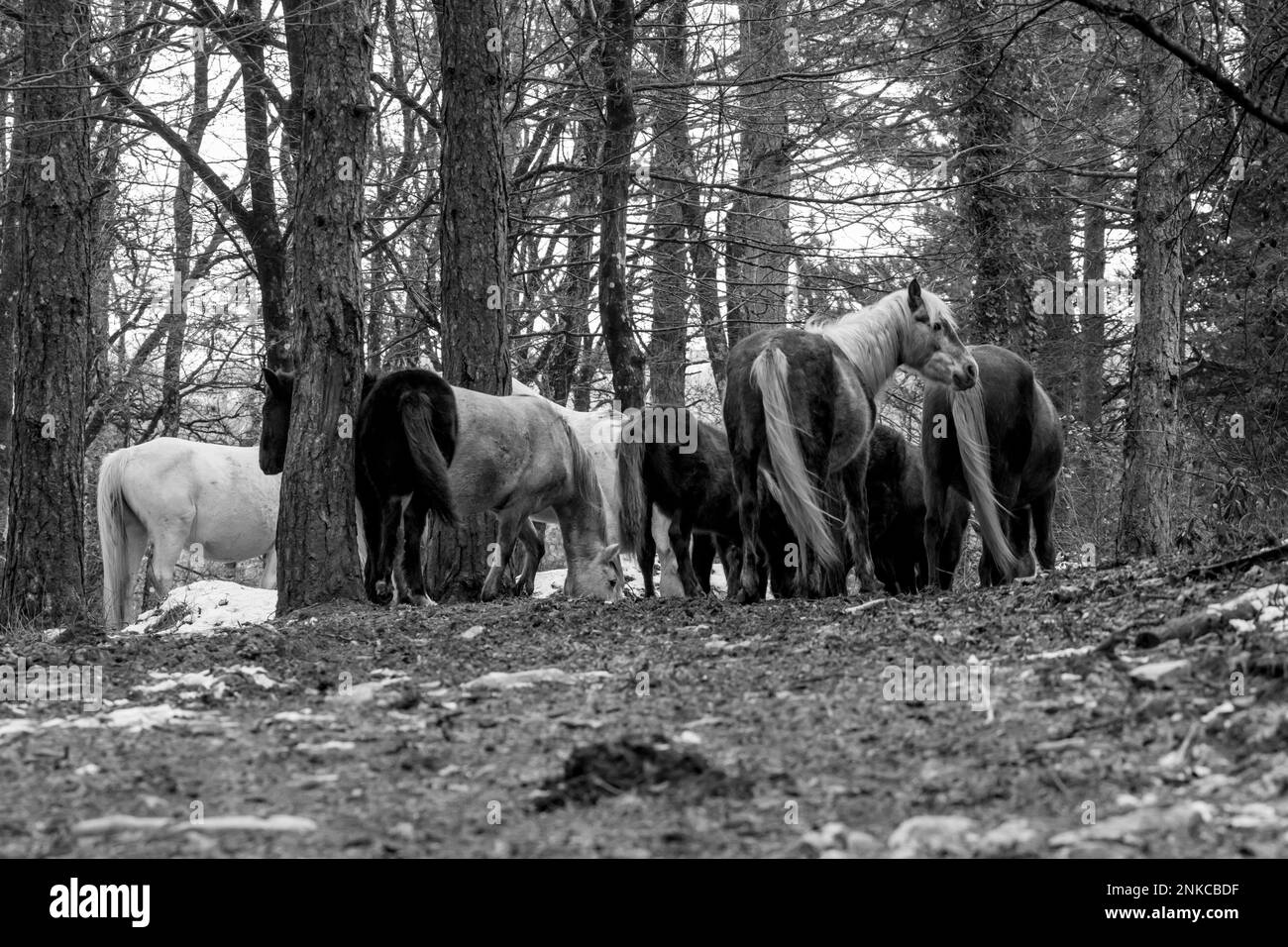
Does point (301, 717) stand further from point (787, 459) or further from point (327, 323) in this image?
point (327, 323)

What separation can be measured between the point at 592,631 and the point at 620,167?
307 inches

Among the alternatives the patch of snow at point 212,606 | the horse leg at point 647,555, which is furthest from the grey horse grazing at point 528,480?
the patch of snow at point 212,606

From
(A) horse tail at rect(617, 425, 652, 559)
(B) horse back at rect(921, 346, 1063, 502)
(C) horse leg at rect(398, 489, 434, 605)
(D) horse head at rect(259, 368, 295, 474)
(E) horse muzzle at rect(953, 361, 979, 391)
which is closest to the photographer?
(E) horse muzzle at rect(953, 361, 979, 391)

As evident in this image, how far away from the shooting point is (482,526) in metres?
11.4

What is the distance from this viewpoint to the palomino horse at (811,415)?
8492 mm

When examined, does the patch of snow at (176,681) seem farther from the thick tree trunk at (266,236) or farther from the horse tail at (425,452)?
the thick tree trunk at (266,236)

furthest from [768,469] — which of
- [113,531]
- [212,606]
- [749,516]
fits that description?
[113,531]

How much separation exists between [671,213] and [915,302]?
372 inches

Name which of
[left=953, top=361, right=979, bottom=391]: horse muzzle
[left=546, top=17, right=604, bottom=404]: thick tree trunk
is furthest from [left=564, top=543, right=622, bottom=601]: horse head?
[left=546, top=17, right=604, bottom=404]: thick tree trunk

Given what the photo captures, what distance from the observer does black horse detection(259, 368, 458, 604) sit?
9.60 meters

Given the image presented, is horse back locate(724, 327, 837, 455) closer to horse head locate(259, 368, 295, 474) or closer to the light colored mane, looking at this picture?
the light colored mane

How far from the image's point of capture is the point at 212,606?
14227mm

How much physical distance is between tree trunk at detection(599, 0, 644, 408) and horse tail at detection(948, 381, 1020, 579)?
18.5 feet
